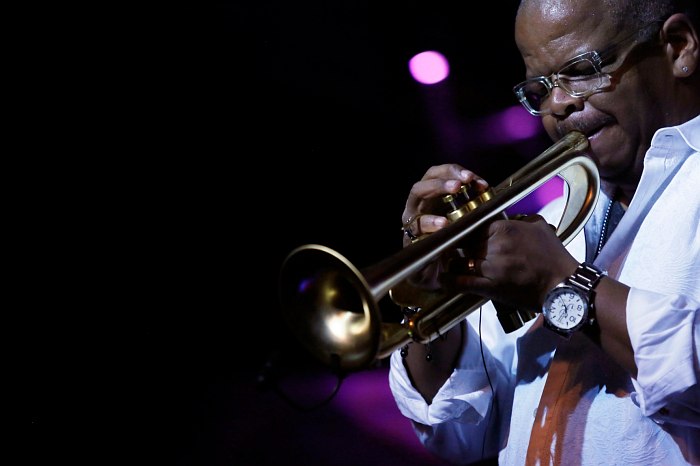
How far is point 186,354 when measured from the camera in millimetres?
3570

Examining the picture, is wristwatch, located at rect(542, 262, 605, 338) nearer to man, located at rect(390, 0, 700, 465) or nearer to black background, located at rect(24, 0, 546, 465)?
man, located at rect(390, 0, 700, 465)

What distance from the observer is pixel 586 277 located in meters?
1.46

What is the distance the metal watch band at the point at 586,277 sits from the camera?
4.73 feet

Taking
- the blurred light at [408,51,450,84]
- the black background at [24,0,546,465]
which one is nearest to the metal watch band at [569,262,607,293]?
the black background at [24,0,546,465]

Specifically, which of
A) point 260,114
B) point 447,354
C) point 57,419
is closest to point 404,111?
point 260,114

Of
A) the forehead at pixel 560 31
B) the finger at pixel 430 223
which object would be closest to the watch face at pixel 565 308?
the finger at pixel 430 223

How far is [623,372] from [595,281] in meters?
0.37

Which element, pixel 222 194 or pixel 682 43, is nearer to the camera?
pixel 682 43

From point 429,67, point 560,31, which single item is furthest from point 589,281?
point 429,67

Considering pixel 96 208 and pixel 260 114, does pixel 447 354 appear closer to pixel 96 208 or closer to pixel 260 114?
pixel 96 208

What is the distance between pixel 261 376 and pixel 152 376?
2123mm

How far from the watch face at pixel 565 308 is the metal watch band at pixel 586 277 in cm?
2

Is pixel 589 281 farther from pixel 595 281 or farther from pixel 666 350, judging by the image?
pixel 666 350

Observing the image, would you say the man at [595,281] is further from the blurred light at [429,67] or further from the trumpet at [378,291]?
the blurred light at [429,67]
